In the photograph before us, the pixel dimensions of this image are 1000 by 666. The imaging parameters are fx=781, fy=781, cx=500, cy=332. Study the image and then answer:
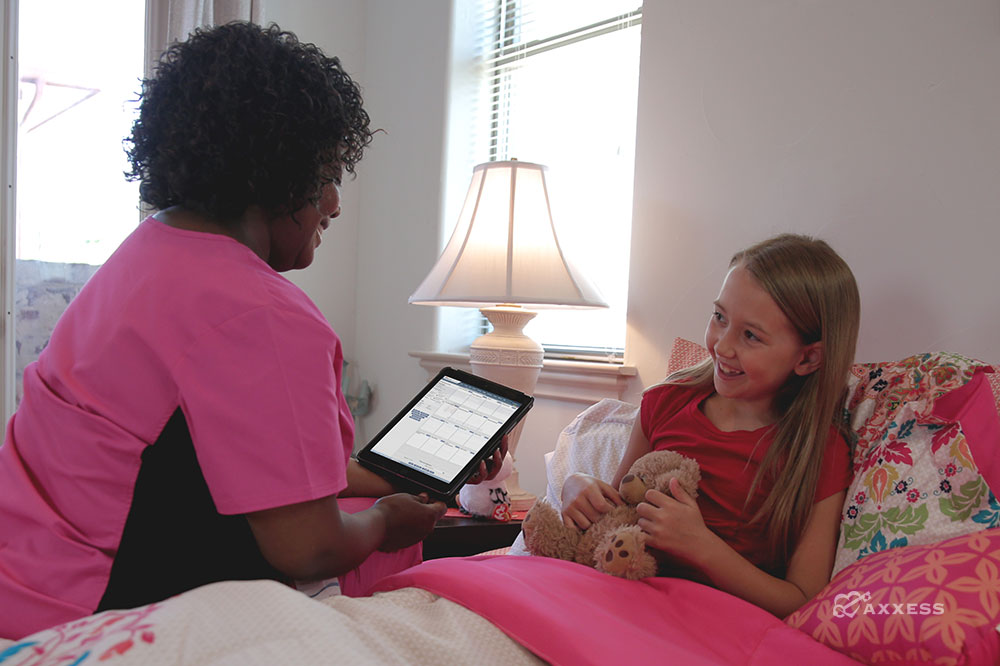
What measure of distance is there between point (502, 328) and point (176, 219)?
1.09 meters

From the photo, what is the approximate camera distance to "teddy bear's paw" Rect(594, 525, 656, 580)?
1.05 meters

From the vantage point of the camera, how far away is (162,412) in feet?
2.69

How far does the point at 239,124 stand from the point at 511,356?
3.42ft

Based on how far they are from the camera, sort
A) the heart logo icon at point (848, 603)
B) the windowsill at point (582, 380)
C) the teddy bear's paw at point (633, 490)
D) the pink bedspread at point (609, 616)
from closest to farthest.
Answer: the pink bedspread at point (609, 616) < the heart logo icon at point (848, 603) < the teddy bear's paw at point (633, 490) < the windowsill at point (582, 380)

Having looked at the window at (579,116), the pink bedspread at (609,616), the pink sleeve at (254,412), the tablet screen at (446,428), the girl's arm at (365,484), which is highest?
the window at (579,116)

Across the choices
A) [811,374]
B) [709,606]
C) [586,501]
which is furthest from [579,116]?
[709,606]

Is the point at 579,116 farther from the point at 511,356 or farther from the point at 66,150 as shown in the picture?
the point at 66,150

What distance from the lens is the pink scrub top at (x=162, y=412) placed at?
80 centimetres

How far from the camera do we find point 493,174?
73.5 inches

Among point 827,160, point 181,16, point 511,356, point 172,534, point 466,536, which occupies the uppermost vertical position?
point 181,16

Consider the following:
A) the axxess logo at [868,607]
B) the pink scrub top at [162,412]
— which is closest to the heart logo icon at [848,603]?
the axxess logo at [868,607]

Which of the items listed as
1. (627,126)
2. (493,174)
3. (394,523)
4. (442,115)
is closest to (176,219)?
(394,523)

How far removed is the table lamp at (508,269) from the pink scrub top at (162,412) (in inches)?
37.2

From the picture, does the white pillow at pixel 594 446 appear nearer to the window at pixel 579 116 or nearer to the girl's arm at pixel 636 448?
the girl's arm at pixel 636 448
